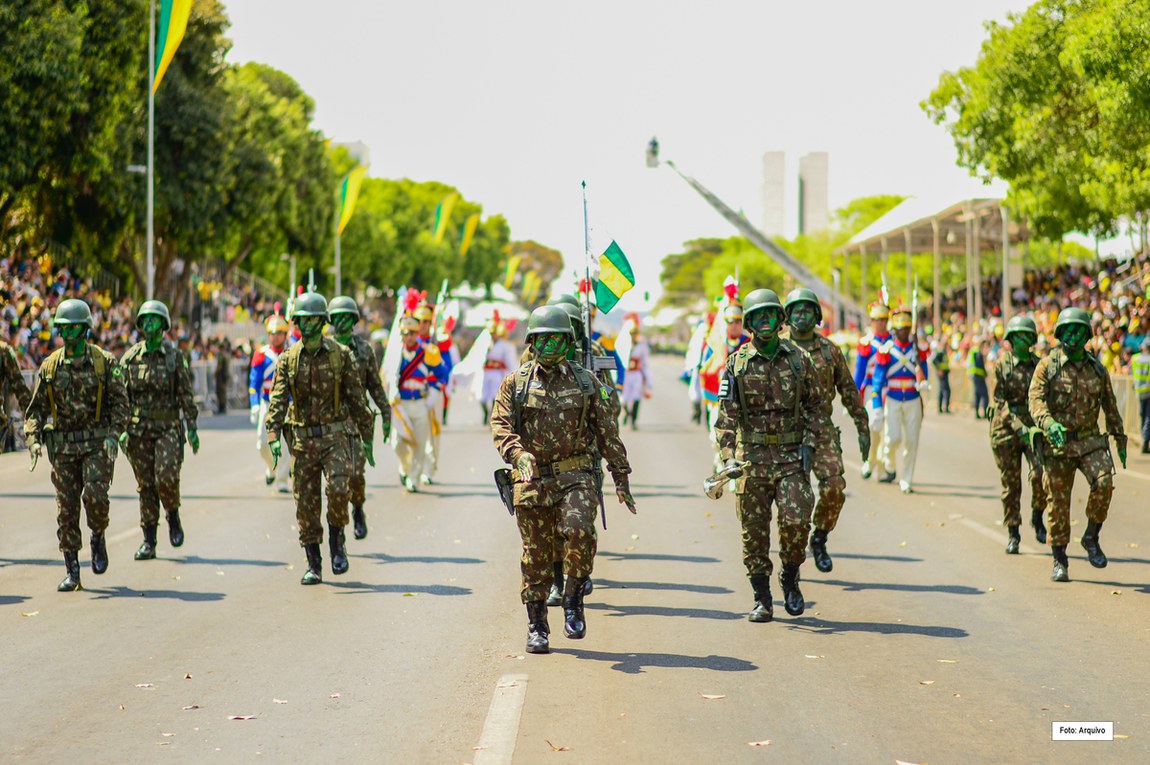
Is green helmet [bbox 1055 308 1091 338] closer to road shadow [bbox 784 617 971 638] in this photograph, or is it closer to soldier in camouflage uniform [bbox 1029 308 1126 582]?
soldier in camouflage uniform [bbox 1029 308 1126 582]

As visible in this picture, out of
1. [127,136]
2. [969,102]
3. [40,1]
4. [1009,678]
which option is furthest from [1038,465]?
[127,136]

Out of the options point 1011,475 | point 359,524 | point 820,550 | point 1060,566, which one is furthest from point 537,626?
point 1011,475

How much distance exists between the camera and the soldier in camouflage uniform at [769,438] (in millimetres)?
8758

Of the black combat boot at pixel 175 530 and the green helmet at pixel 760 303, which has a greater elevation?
the green helmet at pixel 760 303

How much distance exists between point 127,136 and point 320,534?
30.8m

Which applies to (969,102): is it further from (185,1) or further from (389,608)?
(389,608)

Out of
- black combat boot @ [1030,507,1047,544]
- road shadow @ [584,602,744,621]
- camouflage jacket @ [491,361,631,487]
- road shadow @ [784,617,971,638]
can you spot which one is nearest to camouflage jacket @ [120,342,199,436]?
road shadow @ [584,602,744,621]

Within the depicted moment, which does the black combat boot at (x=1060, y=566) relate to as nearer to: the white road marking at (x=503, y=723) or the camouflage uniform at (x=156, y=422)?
the white road marking at (x=503, y=723)

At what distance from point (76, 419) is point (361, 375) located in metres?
1.91

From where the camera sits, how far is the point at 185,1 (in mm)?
32594

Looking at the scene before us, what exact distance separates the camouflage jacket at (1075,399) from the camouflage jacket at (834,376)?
1310 millimetres

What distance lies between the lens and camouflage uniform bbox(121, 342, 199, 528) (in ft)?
37.7

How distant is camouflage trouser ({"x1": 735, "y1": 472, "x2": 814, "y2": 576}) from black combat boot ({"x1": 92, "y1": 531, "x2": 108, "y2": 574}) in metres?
4.60

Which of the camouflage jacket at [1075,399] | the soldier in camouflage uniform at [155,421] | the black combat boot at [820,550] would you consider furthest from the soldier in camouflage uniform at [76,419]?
the camouflage jacket at [1075,399]
